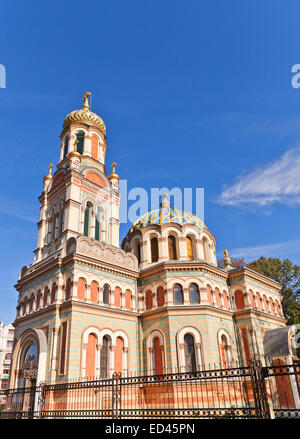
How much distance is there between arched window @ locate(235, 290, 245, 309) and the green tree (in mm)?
14275

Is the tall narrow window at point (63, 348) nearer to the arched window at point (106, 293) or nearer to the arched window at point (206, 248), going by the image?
the arched window at point (106, 293)

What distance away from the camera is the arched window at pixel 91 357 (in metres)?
20.2

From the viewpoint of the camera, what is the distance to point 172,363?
21734 millimetres

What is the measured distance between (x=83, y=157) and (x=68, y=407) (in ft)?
66.0

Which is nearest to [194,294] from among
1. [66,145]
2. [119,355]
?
[119,355]

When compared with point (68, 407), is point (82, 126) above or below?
above

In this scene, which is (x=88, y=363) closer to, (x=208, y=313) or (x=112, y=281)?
(x=112, y=281)

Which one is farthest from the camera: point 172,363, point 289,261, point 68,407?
point 289,261

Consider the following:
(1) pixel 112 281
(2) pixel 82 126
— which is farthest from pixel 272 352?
(2) pixel 82 126

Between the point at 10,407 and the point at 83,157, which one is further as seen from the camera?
the point at 83,157

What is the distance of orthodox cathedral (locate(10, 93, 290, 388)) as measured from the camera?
21.2 metres

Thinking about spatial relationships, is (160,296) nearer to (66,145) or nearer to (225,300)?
(225,300)

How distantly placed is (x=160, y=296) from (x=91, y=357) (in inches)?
253

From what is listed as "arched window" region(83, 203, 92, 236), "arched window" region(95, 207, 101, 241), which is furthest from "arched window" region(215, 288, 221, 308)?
"arched window" region(83, 203, 92, 236)
